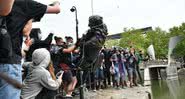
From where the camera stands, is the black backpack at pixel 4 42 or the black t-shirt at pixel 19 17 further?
the black t-shirt at pixel 19 17

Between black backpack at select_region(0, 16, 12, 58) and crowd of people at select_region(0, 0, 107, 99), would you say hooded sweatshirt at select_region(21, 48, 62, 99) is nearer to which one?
crowd of people at select_region(0, 0, 107, 99)

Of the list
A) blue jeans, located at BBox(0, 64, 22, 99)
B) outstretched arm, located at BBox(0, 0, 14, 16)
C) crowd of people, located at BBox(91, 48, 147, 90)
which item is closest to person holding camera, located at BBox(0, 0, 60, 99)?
blue jeans, located at BBox(0, 64, 22, 99)

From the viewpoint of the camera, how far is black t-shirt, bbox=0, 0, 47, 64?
10.2ft

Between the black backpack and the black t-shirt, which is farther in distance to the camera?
the black t-shirt

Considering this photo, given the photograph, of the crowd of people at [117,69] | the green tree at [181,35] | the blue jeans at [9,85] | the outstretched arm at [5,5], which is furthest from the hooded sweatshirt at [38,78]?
the green tree at [181,35]

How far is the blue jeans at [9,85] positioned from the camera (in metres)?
2.89

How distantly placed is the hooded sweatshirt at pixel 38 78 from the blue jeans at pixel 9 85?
170cm

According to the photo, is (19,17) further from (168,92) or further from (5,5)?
(168,92)

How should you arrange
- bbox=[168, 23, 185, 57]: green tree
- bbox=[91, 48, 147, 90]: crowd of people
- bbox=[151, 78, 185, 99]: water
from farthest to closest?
bbox=[168, 23, 185, 57]: green tree < bbox=[151, 78, 185, 99]: water < bbox=[91, 48, 147, 90]: crowd of people

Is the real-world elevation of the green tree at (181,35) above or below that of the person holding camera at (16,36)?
above

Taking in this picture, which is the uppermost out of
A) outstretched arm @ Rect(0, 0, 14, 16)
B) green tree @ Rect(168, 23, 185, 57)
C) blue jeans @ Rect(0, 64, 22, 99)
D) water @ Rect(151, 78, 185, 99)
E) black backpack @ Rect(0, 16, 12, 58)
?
green tree @ Rect(168, 23, 185, 57)

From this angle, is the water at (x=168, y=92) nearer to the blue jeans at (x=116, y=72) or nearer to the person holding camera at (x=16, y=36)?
the blue jeans at (x=116, y=72)

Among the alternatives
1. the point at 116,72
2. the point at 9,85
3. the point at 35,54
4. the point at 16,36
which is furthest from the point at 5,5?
the point at 116,72

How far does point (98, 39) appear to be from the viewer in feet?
21.1
